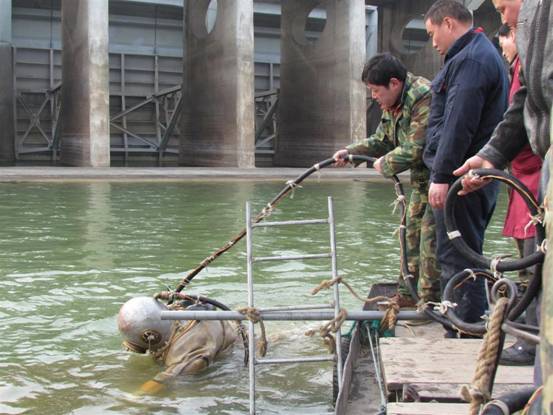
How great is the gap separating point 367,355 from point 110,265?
4996 mm

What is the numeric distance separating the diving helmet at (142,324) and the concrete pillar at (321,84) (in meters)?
22.8

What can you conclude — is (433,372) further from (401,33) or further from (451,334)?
(401,33)

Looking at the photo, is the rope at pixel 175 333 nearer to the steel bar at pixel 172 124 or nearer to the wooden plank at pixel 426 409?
the wooden plank at pixel 426 409

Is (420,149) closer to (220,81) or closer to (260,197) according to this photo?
(260,197)

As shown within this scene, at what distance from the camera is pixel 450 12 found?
454 centimetres

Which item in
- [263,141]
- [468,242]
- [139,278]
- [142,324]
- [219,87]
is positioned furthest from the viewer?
[263,141]

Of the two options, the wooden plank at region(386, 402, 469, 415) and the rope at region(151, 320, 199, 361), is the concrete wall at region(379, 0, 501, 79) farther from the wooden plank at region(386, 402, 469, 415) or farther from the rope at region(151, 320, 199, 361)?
the wooden plank at region(386, 402, 469, 415)

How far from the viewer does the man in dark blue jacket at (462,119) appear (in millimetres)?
4332

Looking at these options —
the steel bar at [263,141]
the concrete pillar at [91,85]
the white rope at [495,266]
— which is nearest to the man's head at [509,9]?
the white rope at [495,266]

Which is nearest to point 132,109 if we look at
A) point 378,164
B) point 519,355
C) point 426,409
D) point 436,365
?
point 378,164

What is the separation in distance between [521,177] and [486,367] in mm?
2464

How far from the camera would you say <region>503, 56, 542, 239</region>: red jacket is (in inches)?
166

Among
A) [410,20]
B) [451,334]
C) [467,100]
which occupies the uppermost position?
[410,20]

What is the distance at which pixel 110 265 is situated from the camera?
360 inches
